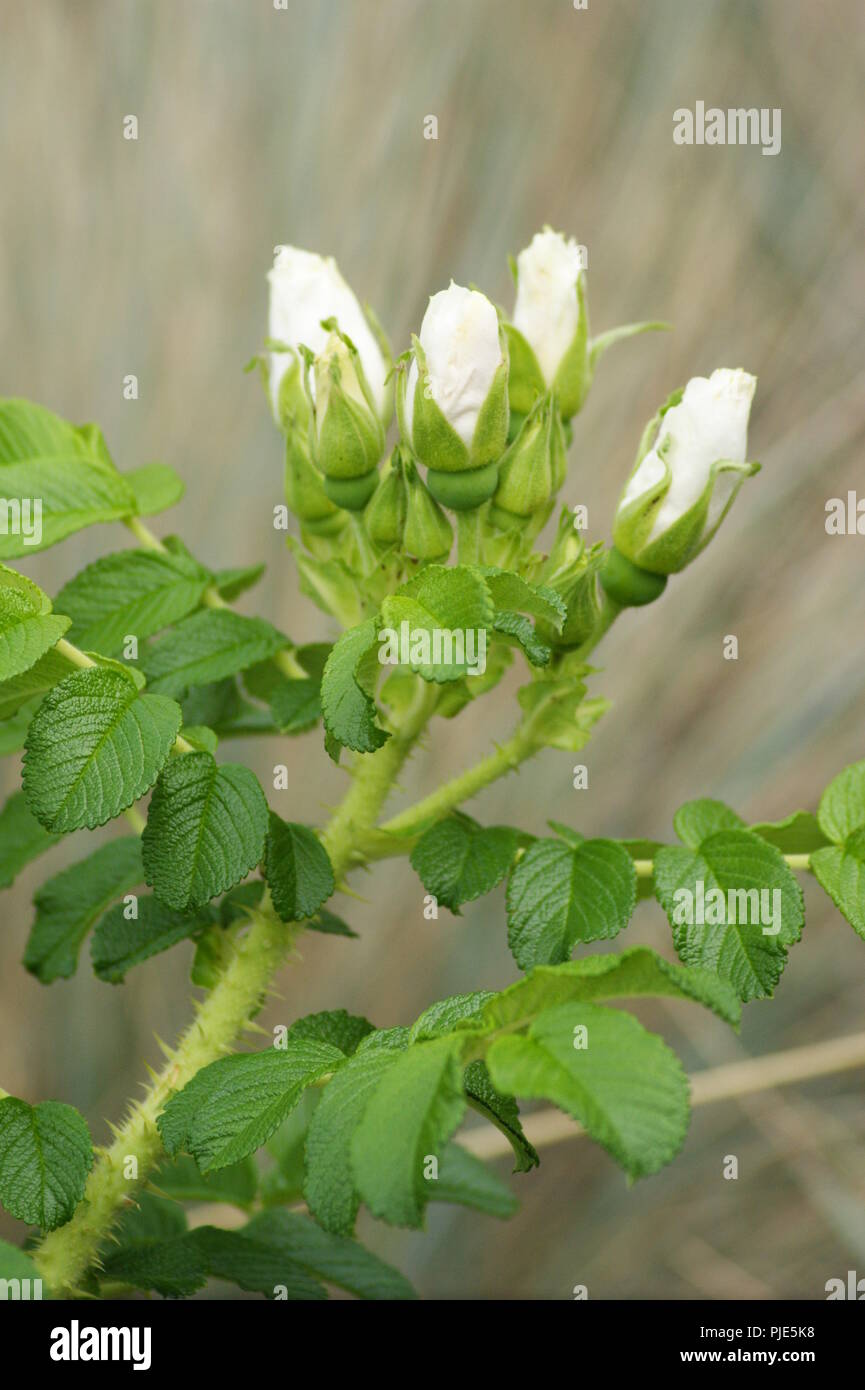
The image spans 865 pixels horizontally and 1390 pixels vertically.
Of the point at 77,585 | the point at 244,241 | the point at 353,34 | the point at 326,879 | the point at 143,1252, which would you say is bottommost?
the point at 143,1252

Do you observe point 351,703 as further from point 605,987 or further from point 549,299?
point 549,299

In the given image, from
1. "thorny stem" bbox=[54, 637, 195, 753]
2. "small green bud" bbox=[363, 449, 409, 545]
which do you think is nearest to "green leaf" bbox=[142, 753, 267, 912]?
Result: "thorny stem" bbox=[54, 637, 195, 753]

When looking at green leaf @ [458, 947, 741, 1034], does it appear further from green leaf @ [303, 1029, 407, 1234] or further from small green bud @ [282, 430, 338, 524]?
small green bud @ [282, 430, 338, 524]

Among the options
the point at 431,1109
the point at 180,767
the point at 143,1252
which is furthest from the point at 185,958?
the point at 431,1109

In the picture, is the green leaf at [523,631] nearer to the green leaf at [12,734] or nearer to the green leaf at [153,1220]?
the green leaf at [12,734]

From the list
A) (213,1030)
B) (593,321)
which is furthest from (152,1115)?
(593,321)

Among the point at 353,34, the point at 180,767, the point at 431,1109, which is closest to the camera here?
the point at 431,1109

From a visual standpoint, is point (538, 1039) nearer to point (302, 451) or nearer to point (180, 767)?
point (180, 767)
